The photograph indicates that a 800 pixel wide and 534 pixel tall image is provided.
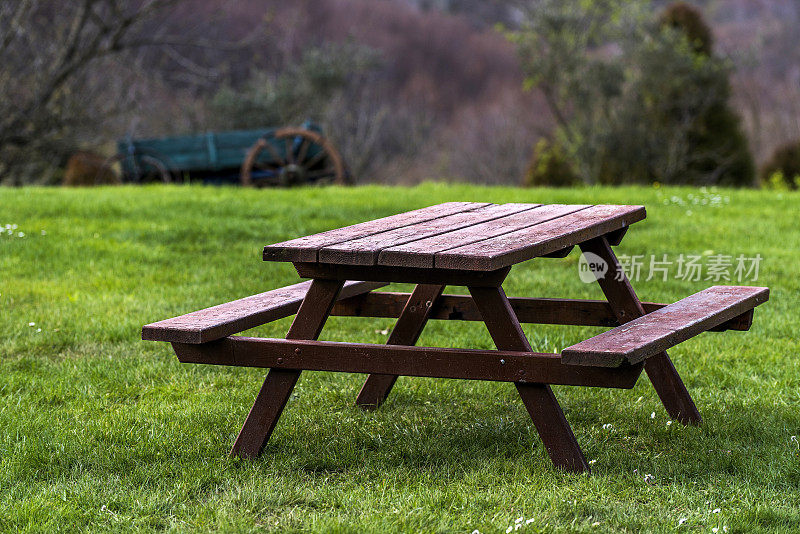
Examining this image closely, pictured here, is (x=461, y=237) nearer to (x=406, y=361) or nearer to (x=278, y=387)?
(x=406, y=361)

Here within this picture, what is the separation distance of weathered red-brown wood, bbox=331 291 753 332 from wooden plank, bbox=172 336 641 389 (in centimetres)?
85

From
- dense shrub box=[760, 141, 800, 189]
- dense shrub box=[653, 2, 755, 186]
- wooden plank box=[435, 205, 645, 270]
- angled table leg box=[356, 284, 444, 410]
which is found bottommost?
dense shrub box=[760, 141, 800, 189]

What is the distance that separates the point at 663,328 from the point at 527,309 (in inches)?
34.0

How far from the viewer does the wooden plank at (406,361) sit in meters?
3.11

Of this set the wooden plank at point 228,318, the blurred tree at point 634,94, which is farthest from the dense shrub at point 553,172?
the wooden plank at point 228,318

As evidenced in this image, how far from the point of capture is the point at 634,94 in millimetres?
17641

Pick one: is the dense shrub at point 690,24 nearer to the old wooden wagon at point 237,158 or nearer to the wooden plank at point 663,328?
the old wooden wagon at point 237,158

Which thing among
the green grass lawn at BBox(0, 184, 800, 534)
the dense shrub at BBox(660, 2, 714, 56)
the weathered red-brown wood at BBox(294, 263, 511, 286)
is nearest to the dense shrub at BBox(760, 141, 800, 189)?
the dense shrub at BBox(660, 2, 714, 56)

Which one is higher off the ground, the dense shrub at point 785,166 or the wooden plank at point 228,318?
the wooden plank at point 228,318

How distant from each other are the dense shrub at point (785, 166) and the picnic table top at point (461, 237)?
13936mm

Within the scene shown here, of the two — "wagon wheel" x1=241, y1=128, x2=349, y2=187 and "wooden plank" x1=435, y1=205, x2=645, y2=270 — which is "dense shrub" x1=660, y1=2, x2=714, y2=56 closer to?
"wagon wheel" x1=241, y1=128, x2=349, y2=187

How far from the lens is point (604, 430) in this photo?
3.85 meters

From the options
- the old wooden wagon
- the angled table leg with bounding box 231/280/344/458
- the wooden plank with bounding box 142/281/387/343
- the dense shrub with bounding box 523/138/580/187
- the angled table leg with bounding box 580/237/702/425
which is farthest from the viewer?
the dense shrub with bounding box 523/138/580/187

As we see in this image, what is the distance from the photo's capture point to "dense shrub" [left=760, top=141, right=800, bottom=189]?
667 inches
